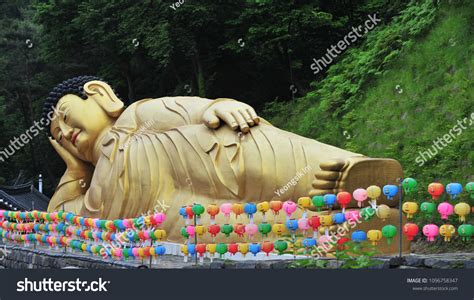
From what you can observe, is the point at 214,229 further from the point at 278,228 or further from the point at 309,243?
the point at 309,243

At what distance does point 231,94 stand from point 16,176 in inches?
437

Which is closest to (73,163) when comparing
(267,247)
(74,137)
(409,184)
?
(74,137)

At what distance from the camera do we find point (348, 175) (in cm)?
1228

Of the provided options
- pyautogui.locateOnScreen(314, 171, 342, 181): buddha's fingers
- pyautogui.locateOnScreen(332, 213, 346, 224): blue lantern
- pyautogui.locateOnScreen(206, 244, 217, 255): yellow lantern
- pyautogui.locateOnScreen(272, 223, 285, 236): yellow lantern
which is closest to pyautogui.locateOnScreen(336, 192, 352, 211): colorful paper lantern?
pyautogui.locateOnScreen(332, 213, 346, 224): blue lantern

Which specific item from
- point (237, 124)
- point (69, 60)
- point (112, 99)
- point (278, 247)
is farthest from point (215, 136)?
point (69, 60)

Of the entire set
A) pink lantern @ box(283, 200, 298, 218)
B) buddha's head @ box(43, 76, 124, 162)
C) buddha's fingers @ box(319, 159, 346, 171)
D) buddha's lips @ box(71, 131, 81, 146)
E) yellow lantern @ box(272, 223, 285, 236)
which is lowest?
yellow lantern @ box(272, 223, 285, 236)

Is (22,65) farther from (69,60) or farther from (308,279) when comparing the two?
(308,279)

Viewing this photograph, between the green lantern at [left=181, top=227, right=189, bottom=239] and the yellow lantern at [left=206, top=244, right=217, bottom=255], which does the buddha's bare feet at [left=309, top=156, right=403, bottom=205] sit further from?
the green lantern at [left=181, top=227, right=189, bottom=239]

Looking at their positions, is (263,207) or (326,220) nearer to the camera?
(326,220)

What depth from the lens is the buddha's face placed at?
655 inches

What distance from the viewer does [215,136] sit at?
45.5 ft

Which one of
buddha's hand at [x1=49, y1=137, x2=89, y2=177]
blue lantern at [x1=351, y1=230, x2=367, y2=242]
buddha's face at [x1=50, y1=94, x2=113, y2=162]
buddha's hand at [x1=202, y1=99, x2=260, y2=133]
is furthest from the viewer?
buddha's hand at [x1=49, y1=137, x2=89, y2=177]

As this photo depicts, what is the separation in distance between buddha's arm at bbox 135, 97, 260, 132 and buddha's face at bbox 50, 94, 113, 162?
3.72ft

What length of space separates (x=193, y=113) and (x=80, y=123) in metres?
2.94
